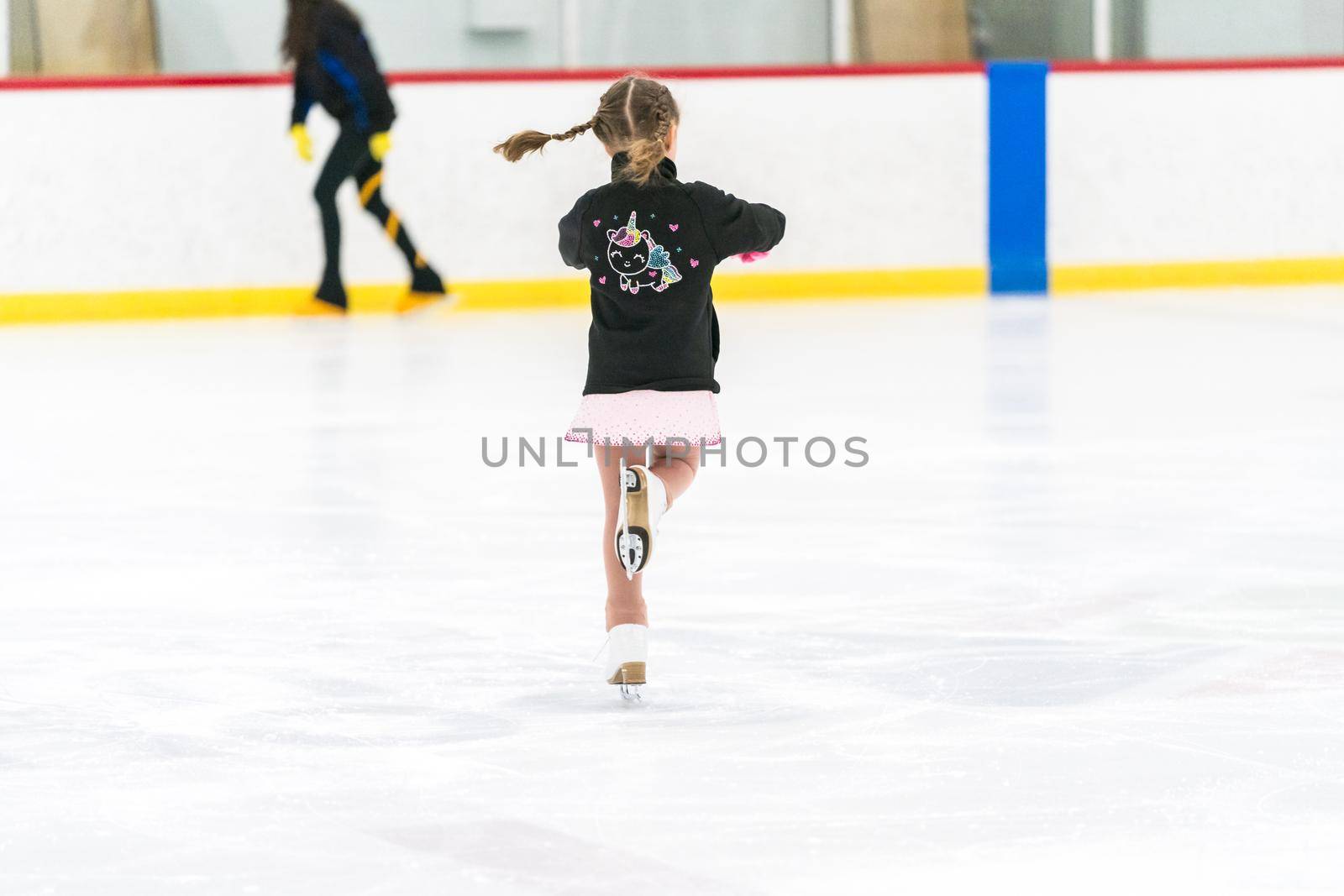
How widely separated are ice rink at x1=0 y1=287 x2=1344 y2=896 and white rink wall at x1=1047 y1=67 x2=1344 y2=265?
440 cm

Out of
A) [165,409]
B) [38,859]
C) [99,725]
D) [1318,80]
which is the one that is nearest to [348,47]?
[165,409]

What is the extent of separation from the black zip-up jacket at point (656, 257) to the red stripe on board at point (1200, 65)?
8375mm

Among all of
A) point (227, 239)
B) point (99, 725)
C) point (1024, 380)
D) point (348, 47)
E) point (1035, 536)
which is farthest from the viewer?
point (227, 239)

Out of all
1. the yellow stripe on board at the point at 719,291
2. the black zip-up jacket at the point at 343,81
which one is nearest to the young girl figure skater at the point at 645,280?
the black zip-up jacket at the point at 343,81

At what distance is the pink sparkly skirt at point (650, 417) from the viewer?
2965 mm

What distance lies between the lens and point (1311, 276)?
11.3 meters

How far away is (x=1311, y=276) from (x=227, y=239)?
5716 millimetres

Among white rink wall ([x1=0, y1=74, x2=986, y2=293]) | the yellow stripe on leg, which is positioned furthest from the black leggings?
white rink wall ([x1=0, y1=74, x2=986, y2=293])

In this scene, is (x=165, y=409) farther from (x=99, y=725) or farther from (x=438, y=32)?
(x=438, y=32)

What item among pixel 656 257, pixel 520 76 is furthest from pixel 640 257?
pixel 520 76

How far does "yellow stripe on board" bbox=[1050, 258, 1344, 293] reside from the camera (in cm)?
1110

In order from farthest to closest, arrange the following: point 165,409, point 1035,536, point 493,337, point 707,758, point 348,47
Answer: point 348,47, point 493,337, point 165,409, point 1035,536, point 707,758

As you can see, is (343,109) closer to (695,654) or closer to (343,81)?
(343,81)

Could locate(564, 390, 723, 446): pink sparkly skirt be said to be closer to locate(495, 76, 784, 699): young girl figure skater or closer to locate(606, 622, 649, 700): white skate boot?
locate(495, 76, 784, 699): young girl figure skater
